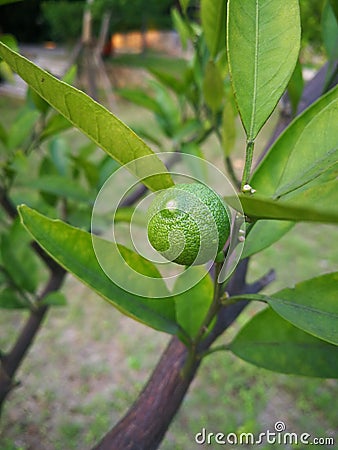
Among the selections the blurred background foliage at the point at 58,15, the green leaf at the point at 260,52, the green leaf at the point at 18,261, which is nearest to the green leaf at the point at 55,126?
the green leaf at the point at 18,261

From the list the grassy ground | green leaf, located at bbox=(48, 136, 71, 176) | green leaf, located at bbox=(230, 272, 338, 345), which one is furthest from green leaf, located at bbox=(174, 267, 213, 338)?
the grassy ground

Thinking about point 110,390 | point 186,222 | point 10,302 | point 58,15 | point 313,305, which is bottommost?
point 110,390

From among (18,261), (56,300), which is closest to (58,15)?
(18,261)

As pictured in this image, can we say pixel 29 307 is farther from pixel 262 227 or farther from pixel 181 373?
pixel 262 227

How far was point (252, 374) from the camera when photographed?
1529 millimetres

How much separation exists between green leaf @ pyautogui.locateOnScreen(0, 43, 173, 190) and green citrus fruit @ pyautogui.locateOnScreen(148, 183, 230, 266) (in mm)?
27

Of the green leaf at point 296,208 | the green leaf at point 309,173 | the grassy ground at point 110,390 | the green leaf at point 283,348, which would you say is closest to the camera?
the green leaf at point 296,208

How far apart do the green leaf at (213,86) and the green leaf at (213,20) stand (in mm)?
16

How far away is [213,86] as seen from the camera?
0.59 metres

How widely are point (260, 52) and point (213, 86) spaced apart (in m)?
0.26

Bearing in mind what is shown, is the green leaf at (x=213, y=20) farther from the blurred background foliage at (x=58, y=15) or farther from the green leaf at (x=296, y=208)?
the blurred background foliage at (x=58, y=15)

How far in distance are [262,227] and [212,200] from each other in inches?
6.0

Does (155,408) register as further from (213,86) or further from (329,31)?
(329,31)

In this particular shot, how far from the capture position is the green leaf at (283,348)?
432 mm
